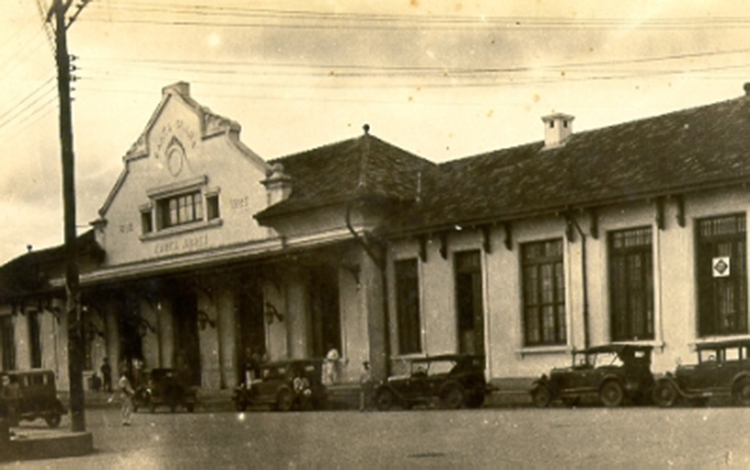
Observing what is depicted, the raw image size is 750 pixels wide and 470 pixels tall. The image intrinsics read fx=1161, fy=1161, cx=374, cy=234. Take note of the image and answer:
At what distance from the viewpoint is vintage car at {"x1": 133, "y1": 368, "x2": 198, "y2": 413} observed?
94.9 ft

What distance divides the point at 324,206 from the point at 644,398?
440 inches

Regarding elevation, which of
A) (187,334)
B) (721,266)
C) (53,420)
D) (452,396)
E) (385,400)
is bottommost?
(53,420)

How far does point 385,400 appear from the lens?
79.8ft

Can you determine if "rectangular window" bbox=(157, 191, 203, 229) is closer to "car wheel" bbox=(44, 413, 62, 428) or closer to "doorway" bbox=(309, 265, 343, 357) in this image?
"doorway" bbox=(309, 265, 343, 357)

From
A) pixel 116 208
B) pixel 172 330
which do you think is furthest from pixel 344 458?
pixel 116 208

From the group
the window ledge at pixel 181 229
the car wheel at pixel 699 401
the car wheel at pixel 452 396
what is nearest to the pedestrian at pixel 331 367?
the window ledge at pixel 181 229

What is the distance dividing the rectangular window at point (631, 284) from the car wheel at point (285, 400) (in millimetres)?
7350

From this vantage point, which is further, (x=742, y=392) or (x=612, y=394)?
(x=612, y=394)

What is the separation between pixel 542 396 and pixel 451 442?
736 centimetres

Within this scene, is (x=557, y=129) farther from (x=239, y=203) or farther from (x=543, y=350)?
(x=239, y=203)

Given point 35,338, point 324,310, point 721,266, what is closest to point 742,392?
point 721,266

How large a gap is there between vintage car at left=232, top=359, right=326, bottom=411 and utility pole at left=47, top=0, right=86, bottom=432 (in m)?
8.85

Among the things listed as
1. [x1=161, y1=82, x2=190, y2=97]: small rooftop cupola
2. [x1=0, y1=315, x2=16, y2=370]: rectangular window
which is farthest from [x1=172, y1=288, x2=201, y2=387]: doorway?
[x1=0, y1=315, x2=16, y2=370]: rectangular window

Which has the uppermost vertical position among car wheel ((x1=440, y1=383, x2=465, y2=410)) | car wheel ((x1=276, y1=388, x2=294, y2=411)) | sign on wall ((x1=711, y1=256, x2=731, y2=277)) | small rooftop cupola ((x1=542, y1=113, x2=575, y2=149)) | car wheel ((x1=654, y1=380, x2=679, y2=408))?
small rooftop cupola ((x1=542, y1=113, x2=575, y2=149))
